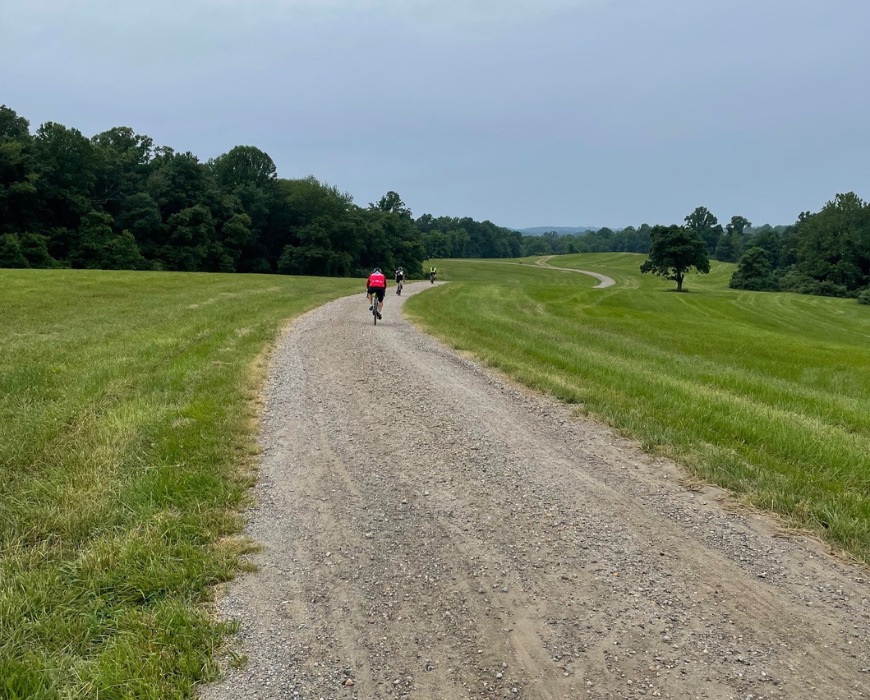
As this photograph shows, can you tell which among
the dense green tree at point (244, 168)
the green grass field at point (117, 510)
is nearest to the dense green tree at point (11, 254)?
the dense green tree at point (244, 168)

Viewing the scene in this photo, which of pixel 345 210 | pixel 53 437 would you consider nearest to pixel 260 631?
pixel 53 437

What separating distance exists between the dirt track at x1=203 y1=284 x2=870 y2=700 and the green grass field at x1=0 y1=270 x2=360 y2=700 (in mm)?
350

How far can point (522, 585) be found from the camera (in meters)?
3.98

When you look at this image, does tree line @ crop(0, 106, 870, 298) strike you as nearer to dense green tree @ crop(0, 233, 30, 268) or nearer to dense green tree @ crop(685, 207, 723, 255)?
dense green tree @ crop(0, 233, 30, 268)

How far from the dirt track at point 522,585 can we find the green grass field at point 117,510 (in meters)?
0.35

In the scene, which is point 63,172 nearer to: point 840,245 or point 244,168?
point 244,168

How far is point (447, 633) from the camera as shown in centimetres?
350

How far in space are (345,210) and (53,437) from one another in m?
85.3

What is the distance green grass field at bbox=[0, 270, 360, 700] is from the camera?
10.3 ft

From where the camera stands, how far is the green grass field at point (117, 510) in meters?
3.15

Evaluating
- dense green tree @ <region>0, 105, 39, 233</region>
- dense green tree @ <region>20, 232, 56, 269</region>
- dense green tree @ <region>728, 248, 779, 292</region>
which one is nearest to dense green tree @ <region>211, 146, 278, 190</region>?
dense green tree @ <region>0, 105, 39, 233</region>

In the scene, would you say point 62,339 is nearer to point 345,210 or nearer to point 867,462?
point 867,462

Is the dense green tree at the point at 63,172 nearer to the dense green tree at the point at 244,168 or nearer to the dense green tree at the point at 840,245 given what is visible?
the dense green tree at the point at 244,168

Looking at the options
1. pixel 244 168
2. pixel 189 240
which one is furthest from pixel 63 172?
pixel 244 168
